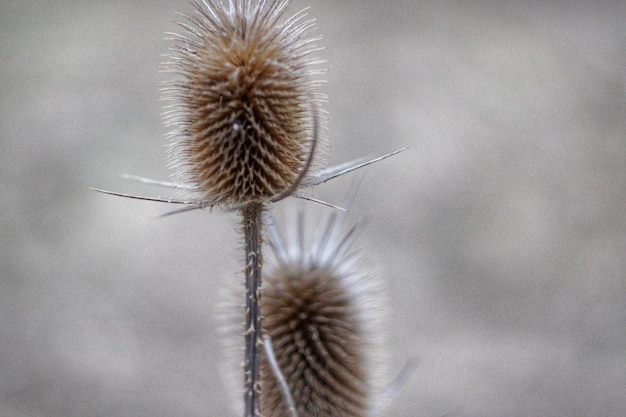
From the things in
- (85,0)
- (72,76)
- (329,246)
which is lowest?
(329,246)

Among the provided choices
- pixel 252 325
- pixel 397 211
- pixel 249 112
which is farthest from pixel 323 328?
pixel 397 211

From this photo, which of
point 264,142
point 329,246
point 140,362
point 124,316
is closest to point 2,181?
point 124,316

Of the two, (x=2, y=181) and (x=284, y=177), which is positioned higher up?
(x=2, y=181)

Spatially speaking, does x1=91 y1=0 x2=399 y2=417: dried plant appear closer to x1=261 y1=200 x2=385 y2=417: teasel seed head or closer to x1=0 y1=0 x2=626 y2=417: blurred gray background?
x1=261 y1=200 x2=385 y2=417: teasel seed head

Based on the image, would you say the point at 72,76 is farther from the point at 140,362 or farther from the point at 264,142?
the point at 264,142

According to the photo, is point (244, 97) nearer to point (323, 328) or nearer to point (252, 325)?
point (252, 325)

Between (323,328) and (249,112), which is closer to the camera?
(249,112)

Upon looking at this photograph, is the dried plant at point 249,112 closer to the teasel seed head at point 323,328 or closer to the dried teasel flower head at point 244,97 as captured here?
the dried teasel flower head at point 244,97
